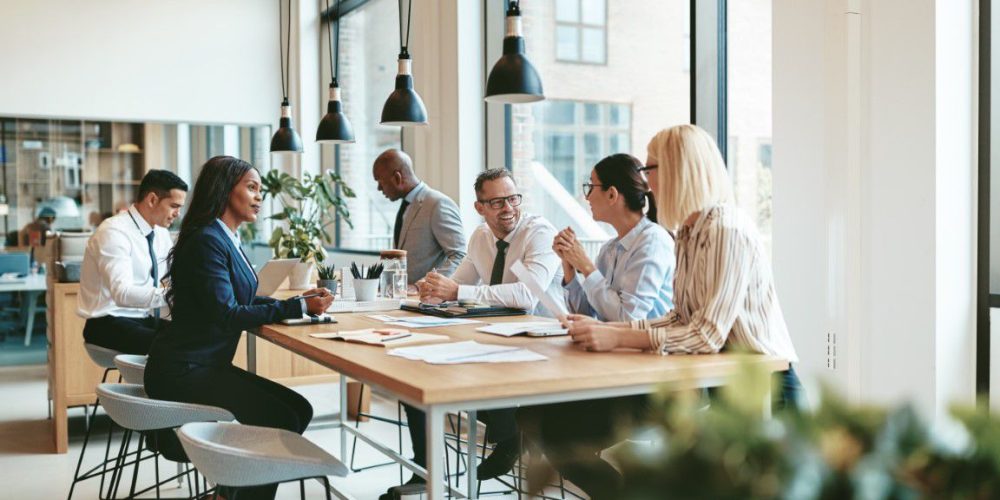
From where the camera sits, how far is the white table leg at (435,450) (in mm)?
2002

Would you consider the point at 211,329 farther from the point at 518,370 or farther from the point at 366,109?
the point at 366,109

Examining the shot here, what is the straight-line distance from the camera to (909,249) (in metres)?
3.04

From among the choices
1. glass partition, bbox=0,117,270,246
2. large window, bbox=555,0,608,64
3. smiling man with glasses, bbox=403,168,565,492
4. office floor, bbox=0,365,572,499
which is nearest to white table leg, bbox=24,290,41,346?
glass partition, bbox=0,117,270,246

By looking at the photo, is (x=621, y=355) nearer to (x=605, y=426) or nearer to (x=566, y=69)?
(x=605, y=426)

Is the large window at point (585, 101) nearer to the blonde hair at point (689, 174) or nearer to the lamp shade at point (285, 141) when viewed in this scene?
the lamp shade at point (285, 141)

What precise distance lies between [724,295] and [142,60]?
753cm

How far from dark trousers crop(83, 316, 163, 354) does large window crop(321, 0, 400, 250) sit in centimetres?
328

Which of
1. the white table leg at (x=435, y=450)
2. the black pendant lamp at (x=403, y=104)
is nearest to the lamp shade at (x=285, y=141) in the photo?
the black pendant lamp at (x=403, y=104)

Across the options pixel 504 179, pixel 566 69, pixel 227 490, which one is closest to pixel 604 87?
pixel 566 69

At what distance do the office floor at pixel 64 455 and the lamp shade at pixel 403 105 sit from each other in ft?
5.41

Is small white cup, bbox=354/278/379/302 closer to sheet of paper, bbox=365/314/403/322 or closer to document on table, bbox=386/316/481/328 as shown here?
sheet of paper, bbox=365/314/403/322

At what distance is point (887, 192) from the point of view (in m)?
3.09

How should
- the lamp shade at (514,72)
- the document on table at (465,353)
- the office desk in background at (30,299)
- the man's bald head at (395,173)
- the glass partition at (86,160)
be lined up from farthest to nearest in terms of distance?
1. the glass partition at (86,160)
2. the office desk in background at (30,299)
3. the man's bald head at (395,173)
4. the lamp shade at (514,72)
5. the document on table at (465,353)

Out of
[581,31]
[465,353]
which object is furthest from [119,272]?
[581,31]
